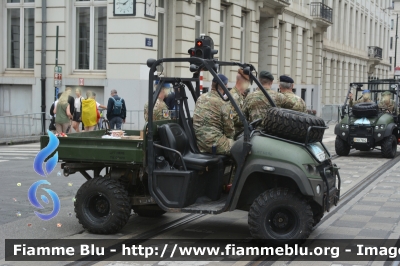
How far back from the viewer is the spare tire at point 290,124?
7289 millimetres

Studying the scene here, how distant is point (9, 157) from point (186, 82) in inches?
370

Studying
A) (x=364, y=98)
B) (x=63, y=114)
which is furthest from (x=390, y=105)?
(x=63, y=114)

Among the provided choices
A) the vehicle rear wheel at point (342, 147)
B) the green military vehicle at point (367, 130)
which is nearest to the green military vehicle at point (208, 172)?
the green military vehicle at point (367, 130)

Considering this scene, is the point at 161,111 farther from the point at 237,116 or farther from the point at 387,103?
the point at 387,103

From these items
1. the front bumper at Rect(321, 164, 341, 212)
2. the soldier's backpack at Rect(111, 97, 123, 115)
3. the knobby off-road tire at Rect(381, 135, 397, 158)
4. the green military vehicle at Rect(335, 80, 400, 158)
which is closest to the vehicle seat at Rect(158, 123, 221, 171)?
the front bumper at Rect(321, 164, 341, 212)

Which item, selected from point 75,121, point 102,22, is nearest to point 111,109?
point 75,121

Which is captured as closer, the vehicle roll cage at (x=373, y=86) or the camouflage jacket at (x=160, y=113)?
the camouflage jacket at (x=160, y=113)

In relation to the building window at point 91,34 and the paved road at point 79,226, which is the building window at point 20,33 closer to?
the building window at point 91,34

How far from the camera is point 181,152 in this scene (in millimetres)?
7777

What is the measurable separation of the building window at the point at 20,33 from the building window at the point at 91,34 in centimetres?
189

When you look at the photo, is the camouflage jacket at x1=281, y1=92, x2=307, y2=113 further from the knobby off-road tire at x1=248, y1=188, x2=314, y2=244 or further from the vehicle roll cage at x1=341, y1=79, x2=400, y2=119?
the vehicle roll cage at x1=341, y1=79, x2=400, y2=119

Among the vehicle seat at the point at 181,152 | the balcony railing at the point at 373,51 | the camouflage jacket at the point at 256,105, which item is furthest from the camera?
the balcony railing at the point at 373,51

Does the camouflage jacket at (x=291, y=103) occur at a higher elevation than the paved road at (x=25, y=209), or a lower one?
higher

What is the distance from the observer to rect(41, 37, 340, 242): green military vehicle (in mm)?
7164
